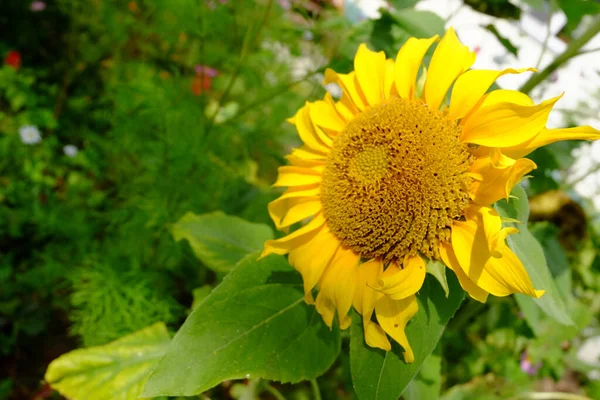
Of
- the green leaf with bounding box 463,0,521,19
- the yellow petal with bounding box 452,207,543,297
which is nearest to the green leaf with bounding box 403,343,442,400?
the yellow petal with bounding box 452,207,543,297

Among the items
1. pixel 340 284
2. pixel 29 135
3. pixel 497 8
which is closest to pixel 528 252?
pixel 340 284

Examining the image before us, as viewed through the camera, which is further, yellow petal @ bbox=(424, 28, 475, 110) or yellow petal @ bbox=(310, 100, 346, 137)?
yellow petal @ bbox=(310, 100, 346, 137)

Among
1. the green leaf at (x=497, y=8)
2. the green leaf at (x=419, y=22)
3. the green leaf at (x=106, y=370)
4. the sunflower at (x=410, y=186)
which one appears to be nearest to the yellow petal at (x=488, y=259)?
the sunflower at (x=410, y=186)

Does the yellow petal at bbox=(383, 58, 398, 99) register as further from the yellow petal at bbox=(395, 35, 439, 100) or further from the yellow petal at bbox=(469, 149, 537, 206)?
the yellow petal at bbox=(469, 149, 537, 206)

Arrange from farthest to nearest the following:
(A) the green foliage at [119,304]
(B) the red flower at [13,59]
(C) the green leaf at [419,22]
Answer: (B) the red flower at [13,59] < (A) the green foliage at [119,304] < (C) the green leaf at [419,22]

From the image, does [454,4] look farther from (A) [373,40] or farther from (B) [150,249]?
(B) [150,249]

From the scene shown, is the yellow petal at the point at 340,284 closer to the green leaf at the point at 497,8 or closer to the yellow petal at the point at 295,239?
the yellow petal at the point at 295,239

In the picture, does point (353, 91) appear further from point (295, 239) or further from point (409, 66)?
point (295, 239)
